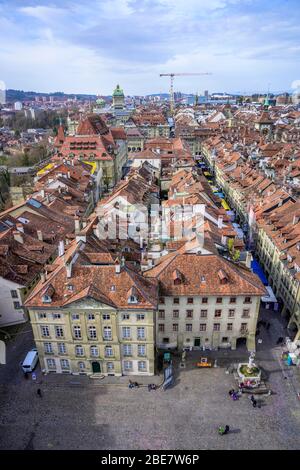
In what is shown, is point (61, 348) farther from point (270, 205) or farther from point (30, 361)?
point (270, 205)

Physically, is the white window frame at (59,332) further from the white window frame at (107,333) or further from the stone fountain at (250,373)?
the stone fountain at (250,373)

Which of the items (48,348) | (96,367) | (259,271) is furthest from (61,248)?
(259,271)

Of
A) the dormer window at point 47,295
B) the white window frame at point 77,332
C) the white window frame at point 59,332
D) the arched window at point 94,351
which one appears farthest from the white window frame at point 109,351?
the dormer window at point 47,295

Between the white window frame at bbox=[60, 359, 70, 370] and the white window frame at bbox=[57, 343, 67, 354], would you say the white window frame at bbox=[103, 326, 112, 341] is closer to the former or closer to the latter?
the white window frame at bbox=[57, 343, 67, 354]

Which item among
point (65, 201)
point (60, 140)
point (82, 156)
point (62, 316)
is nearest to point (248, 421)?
point (62, 316)

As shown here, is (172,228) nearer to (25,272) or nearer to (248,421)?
(25,272)

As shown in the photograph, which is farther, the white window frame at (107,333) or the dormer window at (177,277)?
the dormer window at (177,277)
